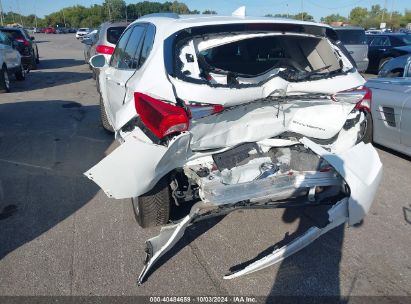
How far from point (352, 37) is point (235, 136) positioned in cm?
1232

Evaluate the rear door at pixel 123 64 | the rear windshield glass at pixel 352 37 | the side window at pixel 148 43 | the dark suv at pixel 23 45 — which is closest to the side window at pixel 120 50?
the rear door at pixel 123 64

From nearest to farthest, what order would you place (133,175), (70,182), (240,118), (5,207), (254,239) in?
(133,175)
(240,118)
(254,239)
(5,207)
(70,182)

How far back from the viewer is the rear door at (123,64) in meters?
4.14

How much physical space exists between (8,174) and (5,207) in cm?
101

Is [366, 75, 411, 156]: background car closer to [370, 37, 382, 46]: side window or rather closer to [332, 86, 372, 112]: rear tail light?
[332, 86, 372, 112]: rear tail light

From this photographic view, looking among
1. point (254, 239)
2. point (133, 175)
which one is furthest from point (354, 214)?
point (133, 175)

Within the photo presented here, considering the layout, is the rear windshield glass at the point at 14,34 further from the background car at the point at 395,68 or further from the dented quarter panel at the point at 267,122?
the dented quarter panel at the point at 267,122

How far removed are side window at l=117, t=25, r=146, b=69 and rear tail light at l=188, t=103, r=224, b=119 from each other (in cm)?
140

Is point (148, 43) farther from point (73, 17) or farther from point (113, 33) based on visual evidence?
point (73, 17)

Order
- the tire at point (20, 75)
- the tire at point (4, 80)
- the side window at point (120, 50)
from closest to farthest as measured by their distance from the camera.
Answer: the side window at point (120, 50) → the tire at point (4, 80) → the tire at point (20, 75)

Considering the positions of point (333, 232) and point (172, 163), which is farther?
point (333, 232)

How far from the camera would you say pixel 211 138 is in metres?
3.04

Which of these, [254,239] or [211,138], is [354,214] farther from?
[211,138]

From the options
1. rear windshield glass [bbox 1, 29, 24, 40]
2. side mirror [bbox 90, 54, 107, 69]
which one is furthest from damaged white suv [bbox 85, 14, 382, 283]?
rear windshield glass [bbox 1, 29, 24, 40]
